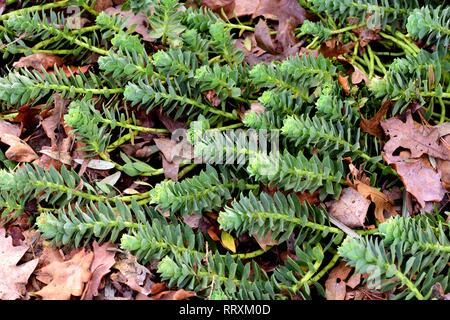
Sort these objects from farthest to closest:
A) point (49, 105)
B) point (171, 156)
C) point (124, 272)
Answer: point (49, 105) < point (171, 156) < point (124, 272)

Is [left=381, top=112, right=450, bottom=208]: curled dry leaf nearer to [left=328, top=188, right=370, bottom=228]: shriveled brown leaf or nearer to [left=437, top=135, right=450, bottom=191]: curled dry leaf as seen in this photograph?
[left=437, top=135, right=450, bottom=191]: curled dry leaf

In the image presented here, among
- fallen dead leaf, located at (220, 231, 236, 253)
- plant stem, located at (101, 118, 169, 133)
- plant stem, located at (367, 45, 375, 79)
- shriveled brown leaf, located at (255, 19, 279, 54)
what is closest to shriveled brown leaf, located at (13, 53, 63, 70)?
plant stem, located at (101, 118, 169, 133)

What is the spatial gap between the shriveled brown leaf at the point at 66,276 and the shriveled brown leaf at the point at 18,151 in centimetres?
49

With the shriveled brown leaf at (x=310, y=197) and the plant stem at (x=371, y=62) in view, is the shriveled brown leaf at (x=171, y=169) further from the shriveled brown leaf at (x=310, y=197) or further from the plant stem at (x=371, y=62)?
the plant stem at (x=371, y=62)

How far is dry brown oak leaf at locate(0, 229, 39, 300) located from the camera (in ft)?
7.06

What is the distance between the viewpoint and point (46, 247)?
226cm

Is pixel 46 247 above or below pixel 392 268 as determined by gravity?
below

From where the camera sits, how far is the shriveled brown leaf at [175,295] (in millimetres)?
1985


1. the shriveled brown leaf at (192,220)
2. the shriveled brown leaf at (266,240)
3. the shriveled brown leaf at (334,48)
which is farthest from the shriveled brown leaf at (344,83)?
the shriveled brown leaf at (192,220)

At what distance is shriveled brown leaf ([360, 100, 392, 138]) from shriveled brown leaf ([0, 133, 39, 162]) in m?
1.34

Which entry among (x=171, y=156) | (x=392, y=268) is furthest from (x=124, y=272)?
(x=392, y=268)

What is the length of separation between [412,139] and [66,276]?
1384mm
